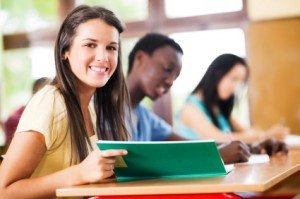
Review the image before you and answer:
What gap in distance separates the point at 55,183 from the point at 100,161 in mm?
170

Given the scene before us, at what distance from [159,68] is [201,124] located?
1.56 m

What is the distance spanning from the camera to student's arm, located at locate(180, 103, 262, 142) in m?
4.63

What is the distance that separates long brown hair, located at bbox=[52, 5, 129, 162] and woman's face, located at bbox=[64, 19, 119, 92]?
0.02 metres

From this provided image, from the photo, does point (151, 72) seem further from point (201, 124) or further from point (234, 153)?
point (201, 124)

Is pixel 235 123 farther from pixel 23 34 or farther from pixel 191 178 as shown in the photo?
pixel 191 178

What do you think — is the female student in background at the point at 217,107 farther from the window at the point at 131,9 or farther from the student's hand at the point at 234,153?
the student's hand at the point at 234,153

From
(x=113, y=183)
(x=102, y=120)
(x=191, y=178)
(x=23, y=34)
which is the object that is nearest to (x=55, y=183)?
(x=113, y=183)

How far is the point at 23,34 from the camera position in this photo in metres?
5.97

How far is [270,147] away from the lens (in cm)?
226

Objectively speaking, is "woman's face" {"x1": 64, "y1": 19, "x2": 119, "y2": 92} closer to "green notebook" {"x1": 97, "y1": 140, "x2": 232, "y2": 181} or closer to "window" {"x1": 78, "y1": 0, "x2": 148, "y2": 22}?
"green notebook" {"x1": 97, "y1": 140, "x2": 232, "y2": 181}

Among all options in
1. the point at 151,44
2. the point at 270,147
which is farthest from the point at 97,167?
the point at 151,44

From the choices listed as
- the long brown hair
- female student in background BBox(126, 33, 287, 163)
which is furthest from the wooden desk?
female student in background BBox(126, 33, 287, 163)

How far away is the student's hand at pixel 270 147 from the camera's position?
7.32 feet

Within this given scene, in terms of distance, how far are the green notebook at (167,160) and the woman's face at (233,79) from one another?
12.1ft
